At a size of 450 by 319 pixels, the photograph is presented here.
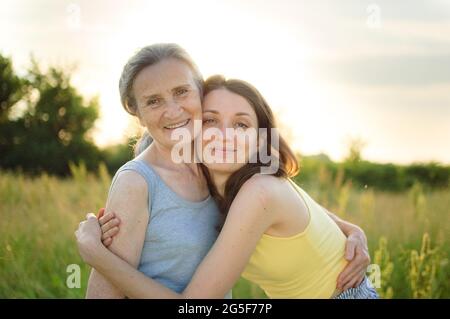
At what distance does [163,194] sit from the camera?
2480 mm

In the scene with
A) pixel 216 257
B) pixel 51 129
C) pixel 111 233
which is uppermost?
pixel 111 233

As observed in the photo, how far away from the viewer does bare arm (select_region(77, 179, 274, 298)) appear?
7.55 feet

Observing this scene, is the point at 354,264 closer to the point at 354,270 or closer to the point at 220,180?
the point at 354,270

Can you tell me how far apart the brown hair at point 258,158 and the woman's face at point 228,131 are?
0.12 feet

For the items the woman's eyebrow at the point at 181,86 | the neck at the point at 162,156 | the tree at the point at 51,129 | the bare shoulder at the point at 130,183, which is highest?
the woman's eyebrow at the point at 181,86

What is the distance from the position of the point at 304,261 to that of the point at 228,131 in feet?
2.43

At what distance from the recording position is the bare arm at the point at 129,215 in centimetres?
236

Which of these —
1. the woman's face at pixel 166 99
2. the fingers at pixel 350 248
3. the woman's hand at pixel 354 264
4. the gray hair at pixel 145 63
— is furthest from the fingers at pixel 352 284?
the gray hair at pixel 145 63

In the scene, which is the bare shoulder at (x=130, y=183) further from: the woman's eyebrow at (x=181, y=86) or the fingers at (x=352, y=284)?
the fingers at (x=352, y=284)

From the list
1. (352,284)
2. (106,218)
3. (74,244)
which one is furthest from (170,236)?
(74,244)

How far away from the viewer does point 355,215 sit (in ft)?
19.0
